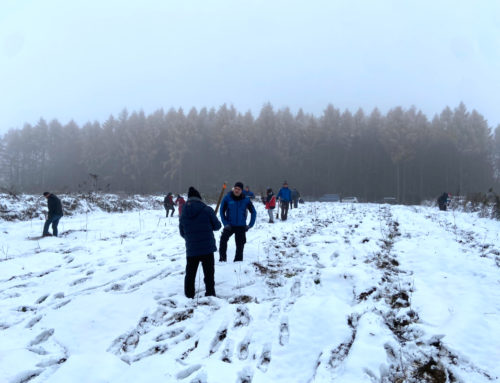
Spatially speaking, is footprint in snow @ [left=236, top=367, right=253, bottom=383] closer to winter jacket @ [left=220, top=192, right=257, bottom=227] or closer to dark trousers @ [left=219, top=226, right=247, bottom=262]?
dark trousers @ [left=219, top=226, right=247, bottom=262]

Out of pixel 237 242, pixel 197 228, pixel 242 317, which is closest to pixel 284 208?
pixel 237 242

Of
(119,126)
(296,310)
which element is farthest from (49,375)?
(119,126)

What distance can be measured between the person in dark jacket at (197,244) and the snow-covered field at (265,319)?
299 mm

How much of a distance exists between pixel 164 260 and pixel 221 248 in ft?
4.95

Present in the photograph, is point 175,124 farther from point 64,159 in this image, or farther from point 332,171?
point 332,171

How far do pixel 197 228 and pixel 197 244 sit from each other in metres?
0.27

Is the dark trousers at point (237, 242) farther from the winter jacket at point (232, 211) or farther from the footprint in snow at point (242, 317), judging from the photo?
the footprint in snow at point (242, 317)

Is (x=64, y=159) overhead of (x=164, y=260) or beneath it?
overhead

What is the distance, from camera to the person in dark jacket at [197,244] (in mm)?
4855

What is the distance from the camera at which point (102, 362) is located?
3.23 metres

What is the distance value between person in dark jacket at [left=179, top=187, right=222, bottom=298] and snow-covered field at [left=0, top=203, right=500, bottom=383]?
299 millimetres

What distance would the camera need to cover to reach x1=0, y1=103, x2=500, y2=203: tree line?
45875 millimetres

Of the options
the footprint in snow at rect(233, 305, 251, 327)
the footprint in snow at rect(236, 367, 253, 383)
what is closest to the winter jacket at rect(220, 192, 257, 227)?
the footprint in snow at rect(233, 305, 251, 327)

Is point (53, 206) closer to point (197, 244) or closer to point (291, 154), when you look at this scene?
point (197, 244)
